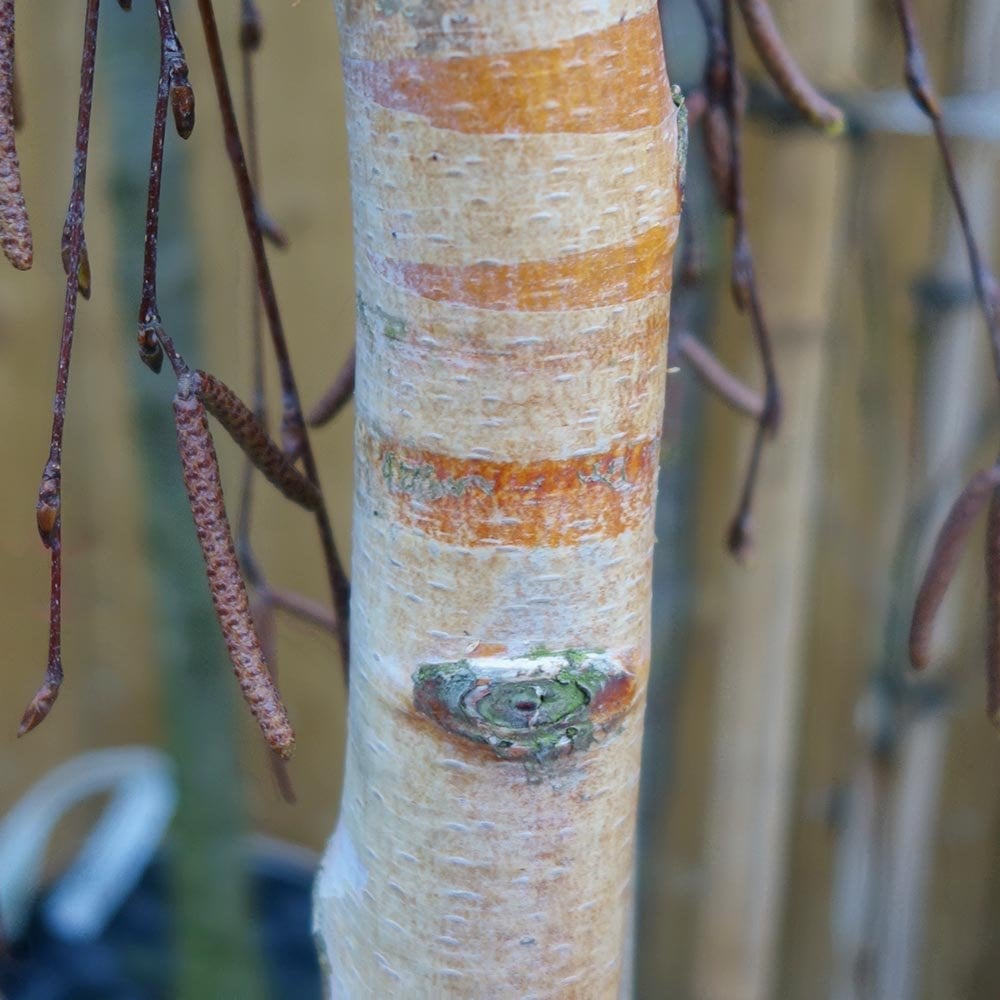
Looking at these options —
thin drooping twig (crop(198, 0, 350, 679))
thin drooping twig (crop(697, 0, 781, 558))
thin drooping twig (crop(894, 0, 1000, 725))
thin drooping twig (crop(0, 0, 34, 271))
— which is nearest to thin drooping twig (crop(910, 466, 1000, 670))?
thin drooping twig (crop(894, 0, 1000, 725))

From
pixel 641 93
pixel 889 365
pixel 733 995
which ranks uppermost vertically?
pixel 641 93

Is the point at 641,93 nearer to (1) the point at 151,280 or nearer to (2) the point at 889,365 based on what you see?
(1) the point at 151,280

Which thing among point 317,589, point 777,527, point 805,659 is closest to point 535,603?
point 777,527

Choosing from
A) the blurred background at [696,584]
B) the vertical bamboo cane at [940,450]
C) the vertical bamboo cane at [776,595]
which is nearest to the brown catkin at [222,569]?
the blurred background at [696,584]

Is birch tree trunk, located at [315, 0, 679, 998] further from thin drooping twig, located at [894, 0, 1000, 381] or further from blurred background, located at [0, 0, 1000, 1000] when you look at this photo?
blurred background, located at [0, 0, 1000, 1000]

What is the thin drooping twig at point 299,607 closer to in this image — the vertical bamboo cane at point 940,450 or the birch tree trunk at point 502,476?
the birch tree trunk at point 502,476

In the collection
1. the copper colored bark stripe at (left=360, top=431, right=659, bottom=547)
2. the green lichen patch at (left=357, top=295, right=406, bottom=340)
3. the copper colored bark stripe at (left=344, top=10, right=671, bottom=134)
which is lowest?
the copper colored bark stripe at (left=360, top=431, right=659, bottom=547)
